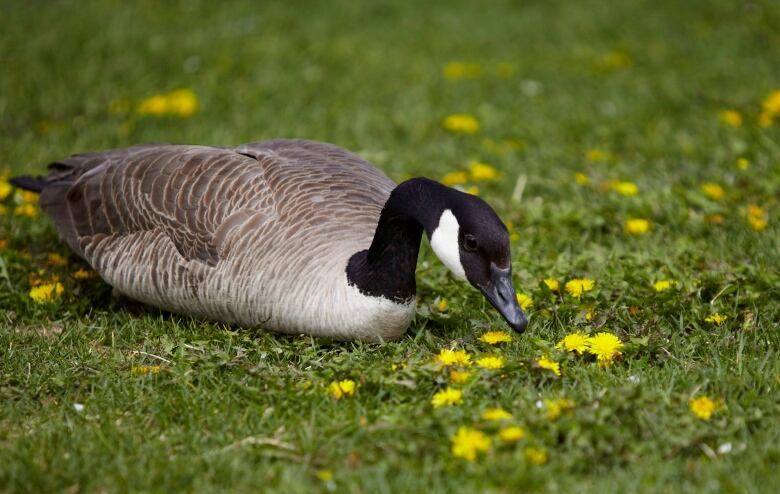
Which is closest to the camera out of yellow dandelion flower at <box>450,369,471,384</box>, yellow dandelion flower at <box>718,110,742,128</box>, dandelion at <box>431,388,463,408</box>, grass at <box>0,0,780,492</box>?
grass at <box>0,0,780,492</box>

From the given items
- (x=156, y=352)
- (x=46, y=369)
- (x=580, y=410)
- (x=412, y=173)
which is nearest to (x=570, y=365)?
(x=580, y=410)

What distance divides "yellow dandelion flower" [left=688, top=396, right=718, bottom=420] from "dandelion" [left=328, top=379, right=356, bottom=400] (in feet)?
3.96

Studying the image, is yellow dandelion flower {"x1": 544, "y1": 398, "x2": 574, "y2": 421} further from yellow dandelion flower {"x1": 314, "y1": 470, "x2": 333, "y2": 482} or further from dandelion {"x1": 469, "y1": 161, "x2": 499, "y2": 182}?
dandelion {"x1": 469, "y1": 161, "x2": 499, "y2": 182}

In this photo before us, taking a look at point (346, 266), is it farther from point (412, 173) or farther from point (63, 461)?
point (412, 173)

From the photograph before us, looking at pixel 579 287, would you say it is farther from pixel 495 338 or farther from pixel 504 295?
pixel 504 295

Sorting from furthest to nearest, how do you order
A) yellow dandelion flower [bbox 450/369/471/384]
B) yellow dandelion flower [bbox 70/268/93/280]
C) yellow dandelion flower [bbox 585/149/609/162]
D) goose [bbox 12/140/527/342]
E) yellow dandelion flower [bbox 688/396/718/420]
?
yellow dandelion flower [bbox 585/149/609/162]
yellow dandelion flower [bbox 70/268/93/280]
goose [bbox 12/140/527/342]
yellow dandelion flower [bbox 450/369/471/384]
yellow dandelion flower [bbox 688/396/718/420]

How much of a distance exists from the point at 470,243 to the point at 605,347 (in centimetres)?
71

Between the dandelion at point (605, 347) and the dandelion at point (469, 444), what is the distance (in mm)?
887

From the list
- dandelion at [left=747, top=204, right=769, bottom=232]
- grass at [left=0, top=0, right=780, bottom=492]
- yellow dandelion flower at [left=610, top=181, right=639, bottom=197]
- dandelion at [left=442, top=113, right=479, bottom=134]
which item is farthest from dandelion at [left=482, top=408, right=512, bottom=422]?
dandelion at [left=442, top=113, right=479, bottom=134]

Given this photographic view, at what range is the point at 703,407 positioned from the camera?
10.8ft

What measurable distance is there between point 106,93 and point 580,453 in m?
5.76

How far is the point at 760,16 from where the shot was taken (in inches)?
371

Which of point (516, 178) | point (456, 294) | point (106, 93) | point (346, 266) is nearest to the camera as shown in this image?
point (346, 266)

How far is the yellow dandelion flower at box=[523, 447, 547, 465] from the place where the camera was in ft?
9.96
